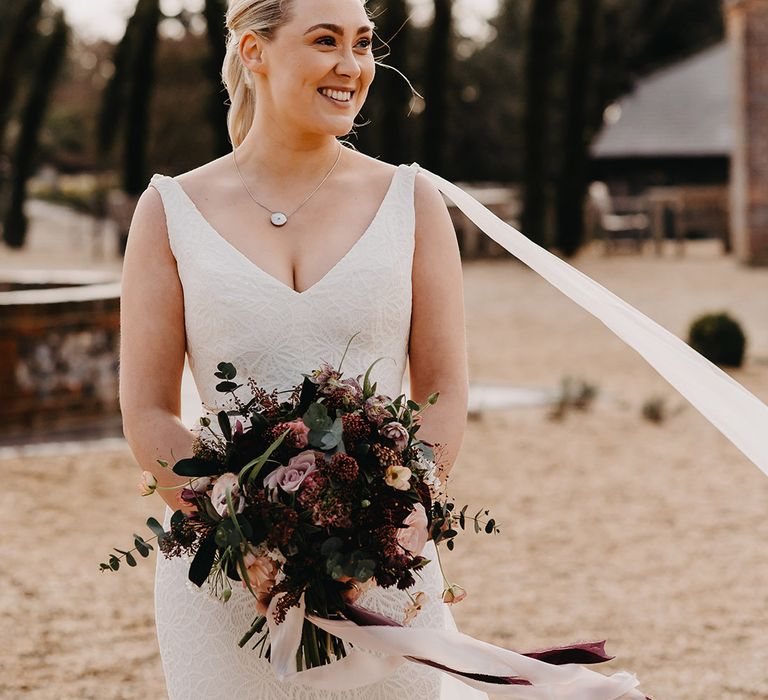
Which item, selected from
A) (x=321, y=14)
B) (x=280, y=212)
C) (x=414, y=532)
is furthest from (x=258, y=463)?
(x=321, y=14)

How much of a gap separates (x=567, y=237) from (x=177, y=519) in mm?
28717

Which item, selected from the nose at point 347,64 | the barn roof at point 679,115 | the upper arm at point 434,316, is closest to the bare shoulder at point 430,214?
the upper arm at point 434,316

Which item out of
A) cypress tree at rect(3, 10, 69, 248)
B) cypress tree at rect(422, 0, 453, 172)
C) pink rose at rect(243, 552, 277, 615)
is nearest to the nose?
pink rose at rect(243, 552, 277, 615)

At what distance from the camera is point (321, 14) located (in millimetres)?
2572

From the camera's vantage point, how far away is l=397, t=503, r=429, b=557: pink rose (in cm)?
229

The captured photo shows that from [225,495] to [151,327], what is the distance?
523 millimetres

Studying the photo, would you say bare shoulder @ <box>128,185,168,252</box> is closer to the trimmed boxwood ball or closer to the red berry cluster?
the red berry cluster

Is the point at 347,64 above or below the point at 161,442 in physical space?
above

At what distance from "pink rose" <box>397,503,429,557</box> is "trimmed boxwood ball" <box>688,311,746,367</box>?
38.6ft

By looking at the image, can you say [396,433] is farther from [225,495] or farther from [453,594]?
[453,594]

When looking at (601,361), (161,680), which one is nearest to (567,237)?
(601,361)

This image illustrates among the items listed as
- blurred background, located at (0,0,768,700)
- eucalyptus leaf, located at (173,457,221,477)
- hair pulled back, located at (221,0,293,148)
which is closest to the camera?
eucalyptus leaf, located at (173,457,221,477)

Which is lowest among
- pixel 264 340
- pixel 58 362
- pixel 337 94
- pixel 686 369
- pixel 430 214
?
pixel 58 362

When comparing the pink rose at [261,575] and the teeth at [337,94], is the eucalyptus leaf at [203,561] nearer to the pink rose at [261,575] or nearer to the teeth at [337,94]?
the pink rose at [261,575]
